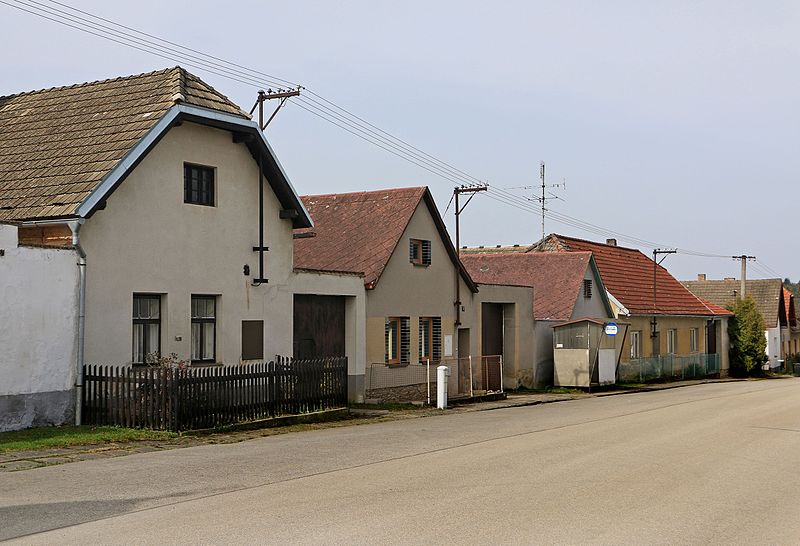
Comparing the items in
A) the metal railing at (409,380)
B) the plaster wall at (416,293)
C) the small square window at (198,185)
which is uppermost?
the small square window at (198,185)

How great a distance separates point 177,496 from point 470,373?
1808cm

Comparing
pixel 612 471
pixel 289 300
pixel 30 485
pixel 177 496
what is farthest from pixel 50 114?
pixel 612 471

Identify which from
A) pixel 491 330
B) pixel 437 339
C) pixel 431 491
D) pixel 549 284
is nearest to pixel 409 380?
pixel 437 339

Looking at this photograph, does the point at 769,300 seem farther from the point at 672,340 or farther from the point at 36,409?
the point at 36,409

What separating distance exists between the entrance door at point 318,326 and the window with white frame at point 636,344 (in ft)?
72.2

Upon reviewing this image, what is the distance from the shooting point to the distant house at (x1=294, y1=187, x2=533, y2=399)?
2727 centimetres

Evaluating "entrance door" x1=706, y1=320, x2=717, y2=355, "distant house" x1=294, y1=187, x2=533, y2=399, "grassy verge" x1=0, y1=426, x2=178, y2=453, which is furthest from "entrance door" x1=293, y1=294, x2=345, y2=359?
"entrance door" x1=706, y1=320, x2=717, y2=355

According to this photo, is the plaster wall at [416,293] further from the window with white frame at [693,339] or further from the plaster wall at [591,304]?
the window with white frame at [693,339]

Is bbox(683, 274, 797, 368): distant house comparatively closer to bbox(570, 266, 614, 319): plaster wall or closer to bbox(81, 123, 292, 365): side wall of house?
bbox(570, 266, 614, 319): plaster wall

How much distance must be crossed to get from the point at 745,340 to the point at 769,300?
19732 millimetres

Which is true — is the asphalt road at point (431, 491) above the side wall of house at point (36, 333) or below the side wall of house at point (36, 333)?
below

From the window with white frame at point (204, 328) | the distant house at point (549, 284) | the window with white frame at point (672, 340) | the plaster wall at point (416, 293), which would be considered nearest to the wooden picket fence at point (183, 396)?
the window with white frame at point (204, 328)

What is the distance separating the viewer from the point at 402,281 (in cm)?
2834

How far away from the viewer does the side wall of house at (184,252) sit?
1872 centimetres
